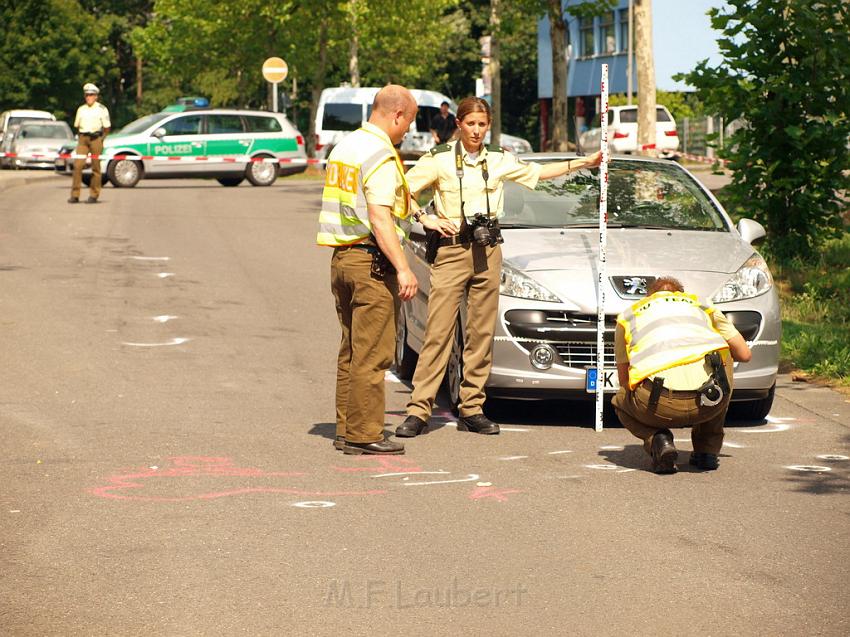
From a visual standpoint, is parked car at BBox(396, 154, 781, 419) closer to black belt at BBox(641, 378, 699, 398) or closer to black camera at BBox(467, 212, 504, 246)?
black camera at BBox(467, 212, 504, 246)

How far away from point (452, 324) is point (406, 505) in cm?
218

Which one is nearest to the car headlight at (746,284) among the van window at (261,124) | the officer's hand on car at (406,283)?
the officer's hand on car at (406,283)

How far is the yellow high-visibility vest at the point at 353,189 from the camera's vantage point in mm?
8078

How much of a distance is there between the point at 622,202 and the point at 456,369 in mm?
1713

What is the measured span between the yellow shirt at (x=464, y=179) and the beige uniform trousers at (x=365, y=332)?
0.86 m

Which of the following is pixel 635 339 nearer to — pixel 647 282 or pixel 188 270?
pixel 647 282

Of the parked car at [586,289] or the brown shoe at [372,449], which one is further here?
the parked car at [586,289]

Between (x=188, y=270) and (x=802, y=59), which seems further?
(x=188, y=270)

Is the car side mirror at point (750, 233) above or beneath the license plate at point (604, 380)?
above

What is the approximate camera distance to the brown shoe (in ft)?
27.3

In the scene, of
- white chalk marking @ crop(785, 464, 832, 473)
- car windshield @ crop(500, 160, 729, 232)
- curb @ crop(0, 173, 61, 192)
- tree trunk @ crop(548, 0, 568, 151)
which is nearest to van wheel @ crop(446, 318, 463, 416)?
car windshield @ crop(500, 160, 729, 232)

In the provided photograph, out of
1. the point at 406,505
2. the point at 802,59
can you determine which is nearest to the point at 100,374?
the point at 406,505

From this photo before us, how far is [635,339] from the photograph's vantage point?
26.0 ft

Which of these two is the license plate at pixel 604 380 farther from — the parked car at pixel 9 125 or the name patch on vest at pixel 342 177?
the parked car at pixel 9 125
